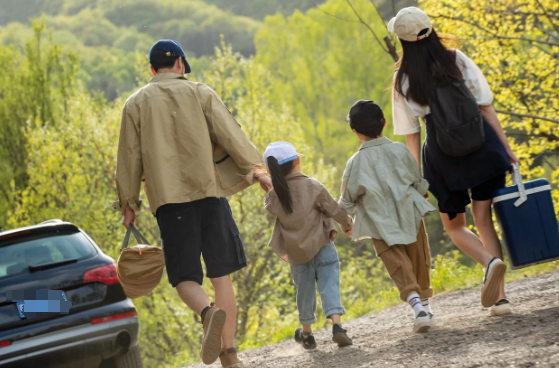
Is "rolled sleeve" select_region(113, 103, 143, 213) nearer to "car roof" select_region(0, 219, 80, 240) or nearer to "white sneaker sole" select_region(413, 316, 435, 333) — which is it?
"car roof" select_region(0, 219, 80, 240)

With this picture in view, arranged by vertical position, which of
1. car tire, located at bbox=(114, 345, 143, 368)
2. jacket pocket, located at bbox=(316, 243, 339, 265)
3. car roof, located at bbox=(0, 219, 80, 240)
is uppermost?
car roof, located at bbox=(0, 219, 80, 240)

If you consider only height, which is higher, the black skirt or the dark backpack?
the dark backpack

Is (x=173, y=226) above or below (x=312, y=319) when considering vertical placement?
above

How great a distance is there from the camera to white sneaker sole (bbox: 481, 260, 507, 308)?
189 inches

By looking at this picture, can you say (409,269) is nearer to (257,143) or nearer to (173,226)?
(173,226)

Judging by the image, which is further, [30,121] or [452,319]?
[30,121]

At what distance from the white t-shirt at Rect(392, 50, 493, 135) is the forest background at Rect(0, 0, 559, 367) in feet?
2.45

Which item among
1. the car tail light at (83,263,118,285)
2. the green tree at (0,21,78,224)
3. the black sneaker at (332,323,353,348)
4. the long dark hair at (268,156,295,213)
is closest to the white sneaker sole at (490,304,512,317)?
the black sneaker at (332,323,353,348)

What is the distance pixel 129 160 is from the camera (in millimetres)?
5141

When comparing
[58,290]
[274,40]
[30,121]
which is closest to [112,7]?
[274,40]

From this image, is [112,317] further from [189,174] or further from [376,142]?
[376,142]

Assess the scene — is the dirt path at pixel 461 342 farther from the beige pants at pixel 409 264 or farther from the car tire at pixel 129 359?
the car tire at pixel 129 359

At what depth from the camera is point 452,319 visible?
5504mm

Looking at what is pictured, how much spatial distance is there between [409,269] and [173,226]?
1.50 m
